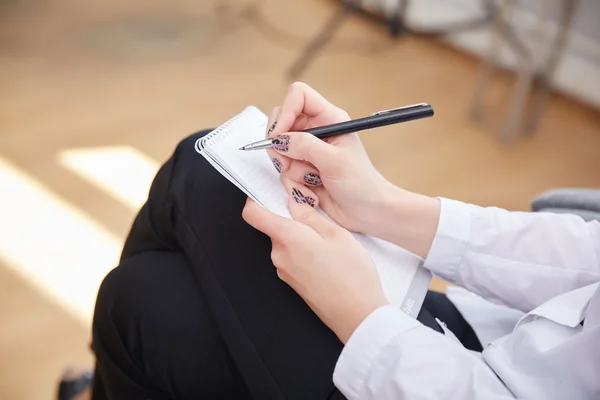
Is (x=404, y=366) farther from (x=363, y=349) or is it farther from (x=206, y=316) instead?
(x=206, y=316)

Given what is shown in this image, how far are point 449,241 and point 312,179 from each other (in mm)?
195

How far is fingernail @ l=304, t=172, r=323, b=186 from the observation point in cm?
78

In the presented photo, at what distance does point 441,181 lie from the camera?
5.91ft

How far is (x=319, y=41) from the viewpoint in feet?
7.79

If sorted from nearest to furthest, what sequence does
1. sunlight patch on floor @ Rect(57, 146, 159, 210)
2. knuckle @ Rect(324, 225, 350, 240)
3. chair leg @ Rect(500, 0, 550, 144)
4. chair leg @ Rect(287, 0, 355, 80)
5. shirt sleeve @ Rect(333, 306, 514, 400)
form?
shirt sleeve @ Rect(333, 306, 514, 400), knuckle @ Rect(324, 225, 350, 240), sunlight patch on floor @ Rect(57, 146, 159, 210), chair leg @ Rect(500, 0, 550, 144), chair leg @ Rect(287, 0, 355, 80)

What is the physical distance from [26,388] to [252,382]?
65cm

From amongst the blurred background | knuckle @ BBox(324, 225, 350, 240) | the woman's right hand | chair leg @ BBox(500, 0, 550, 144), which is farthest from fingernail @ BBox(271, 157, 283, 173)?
chair leg @ BBox(500, 0, 550, 144)

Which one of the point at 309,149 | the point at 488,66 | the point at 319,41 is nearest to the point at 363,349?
the point at 309,149

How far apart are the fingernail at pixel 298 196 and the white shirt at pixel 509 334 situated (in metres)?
0.18

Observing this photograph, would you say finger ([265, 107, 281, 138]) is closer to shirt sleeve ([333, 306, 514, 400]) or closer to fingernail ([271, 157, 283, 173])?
fingernail ([271, 157, 283, 173])

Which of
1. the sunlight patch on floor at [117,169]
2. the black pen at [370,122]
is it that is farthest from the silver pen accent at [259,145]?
the sunlight patch on floor at [117,169]

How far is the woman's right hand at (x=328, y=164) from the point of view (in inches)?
29.2

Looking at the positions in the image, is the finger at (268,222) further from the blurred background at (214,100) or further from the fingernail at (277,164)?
the blurred background at (214,100)

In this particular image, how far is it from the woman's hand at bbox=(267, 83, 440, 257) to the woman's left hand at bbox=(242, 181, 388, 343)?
0.26ft
